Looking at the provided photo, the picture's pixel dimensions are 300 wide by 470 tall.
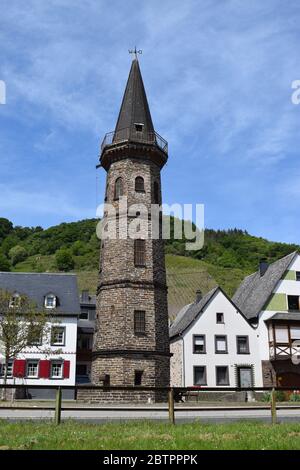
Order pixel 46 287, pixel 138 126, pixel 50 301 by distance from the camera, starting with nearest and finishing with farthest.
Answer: pixel 138 126, pixel 50 301, pixel 46 287

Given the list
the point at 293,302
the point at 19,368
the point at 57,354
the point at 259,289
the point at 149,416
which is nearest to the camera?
the point at 149,416

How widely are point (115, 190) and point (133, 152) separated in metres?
2.91

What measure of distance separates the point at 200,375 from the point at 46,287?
51.0ft

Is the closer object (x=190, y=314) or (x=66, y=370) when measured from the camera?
(x=66, y=370)

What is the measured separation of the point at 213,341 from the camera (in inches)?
1615

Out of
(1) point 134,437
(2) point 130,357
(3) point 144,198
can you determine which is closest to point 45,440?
(1) point 134,437

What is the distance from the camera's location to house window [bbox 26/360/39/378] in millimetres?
40312

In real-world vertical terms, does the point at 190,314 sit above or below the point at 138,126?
below

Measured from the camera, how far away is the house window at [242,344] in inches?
1620

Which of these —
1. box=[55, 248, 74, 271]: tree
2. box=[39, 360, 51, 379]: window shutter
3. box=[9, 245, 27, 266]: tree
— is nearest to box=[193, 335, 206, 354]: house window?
box=[39, 360, 51, 379]: window shutter

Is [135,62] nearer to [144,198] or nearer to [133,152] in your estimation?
[133,152]

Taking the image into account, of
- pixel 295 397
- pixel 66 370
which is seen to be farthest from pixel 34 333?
pixel 295 397

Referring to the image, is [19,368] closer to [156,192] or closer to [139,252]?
[139,252]

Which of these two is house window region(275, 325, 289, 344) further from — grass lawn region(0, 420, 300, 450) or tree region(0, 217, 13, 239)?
tree region(0, 217, 13, 239)
